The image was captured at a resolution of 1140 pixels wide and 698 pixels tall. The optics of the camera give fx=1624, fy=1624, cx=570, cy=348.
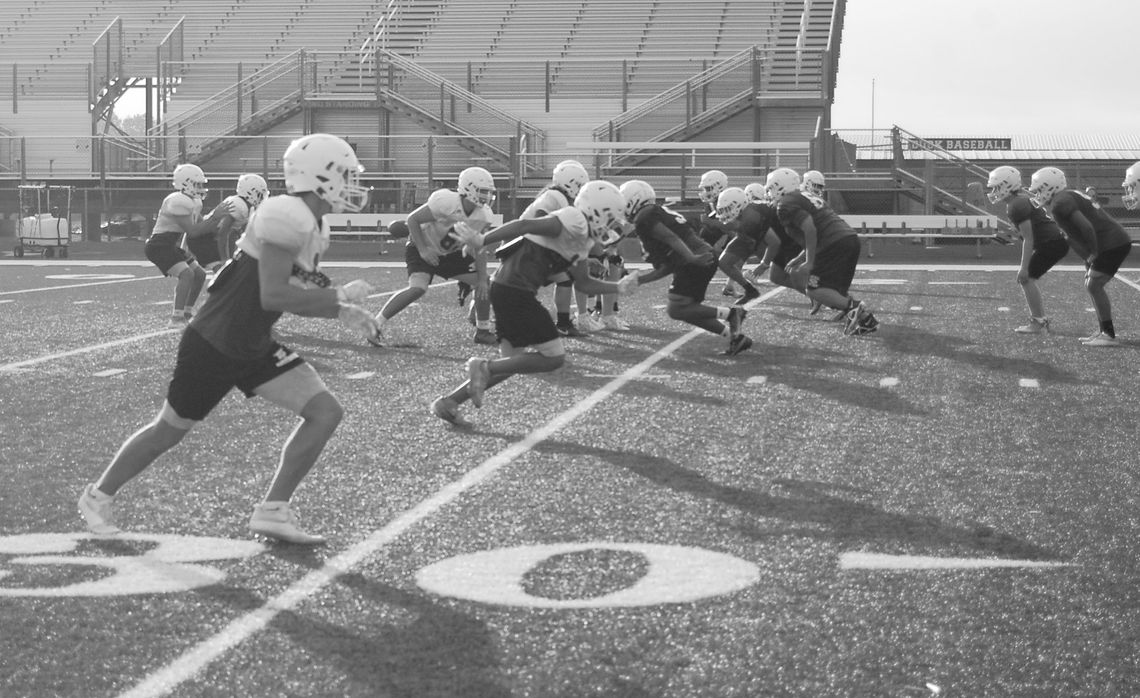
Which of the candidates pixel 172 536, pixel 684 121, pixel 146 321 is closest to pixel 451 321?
pixel 146 321

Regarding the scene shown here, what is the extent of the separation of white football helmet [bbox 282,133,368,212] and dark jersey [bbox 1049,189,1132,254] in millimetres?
8236

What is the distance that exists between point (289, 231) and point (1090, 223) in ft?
28.9

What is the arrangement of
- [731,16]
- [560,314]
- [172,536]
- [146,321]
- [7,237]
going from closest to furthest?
[172,536], [560,314], [146,321], [7,237], [731,16]

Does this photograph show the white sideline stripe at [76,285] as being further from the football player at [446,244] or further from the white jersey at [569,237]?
the white jersey at [569,237]

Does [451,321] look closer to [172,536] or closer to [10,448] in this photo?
[10,448]

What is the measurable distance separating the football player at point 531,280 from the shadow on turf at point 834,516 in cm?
115

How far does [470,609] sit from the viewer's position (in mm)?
4469

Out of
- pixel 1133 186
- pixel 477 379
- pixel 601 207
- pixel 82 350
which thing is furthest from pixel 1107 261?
pixel 82 350

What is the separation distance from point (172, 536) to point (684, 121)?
27649mm

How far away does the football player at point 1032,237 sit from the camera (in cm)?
1268

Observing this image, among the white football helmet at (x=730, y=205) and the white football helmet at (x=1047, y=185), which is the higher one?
the white football helmet at (x=1047, y=185)

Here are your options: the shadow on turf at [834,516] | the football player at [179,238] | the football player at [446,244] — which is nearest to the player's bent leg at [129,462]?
the shadow on turf at [834,516]

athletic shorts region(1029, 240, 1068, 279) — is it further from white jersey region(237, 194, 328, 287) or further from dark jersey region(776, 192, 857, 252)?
white jersey region(237, 194, 328, 287)

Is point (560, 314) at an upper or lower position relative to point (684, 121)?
lower
